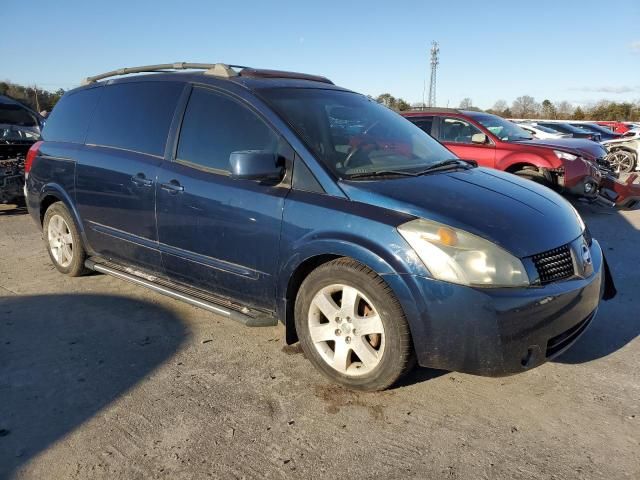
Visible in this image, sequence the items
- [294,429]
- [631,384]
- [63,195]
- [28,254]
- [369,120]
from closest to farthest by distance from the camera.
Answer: [294,429] < [631,384] < [369,120] < [63,195] < [28,254]

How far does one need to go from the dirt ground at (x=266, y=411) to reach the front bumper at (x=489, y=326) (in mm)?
348

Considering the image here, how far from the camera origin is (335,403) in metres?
2.90

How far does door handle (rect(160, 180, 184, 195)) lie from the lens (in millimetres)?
3611

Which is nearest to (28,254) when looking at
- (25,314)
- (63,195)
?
(63,195)

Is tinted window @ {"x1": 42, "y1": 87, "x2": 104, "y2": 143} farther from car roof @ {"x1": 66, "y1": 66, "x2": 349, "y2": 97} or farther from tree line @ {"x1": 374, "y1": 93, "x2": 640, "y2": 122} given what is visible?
tree line @ {"x1": 374, "y1": 93, "x2": 640, "y2": 122}

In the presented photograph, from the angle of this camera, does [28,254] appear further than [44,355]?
Yes

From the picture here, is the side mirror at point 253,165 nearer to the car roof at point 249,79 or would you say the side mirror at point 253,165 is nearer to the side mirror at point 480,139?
the car roof at point 249,79

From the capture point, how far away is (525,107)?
67.3 metres

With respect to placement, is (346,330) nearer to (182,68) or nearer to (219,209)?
(219,209)

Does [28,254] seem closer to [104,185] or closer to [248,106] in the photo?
[104,185]

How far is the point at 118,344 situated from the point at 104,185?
1364mm

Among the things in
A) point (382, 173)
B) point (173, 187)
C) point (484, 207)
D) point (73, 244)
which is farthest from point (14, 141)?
point (484, 207)

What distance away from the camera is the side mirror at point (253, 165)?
304cm

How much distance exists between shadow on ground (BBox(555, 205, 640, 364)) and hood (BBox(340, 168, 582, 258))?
2.99ft
